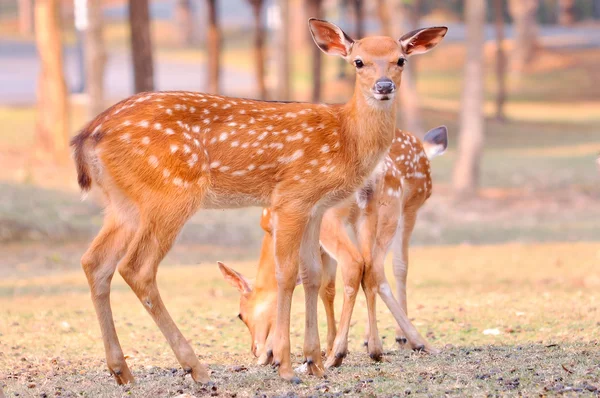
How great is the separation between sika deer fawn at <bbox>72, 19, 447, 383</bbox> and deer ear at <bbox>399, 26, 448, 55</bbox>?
16 centimetres

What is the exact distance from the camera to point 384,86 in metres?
6.47

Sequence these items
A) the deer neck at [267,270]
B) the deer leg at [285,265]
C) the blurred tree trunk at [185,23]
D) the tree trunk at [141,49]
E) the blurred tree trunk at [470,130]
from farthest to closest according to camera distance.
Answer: the blurred tree trunk at [185,23], the blurred tree trunk at [470,130], the tree trunk at [141,49], the deer neck at [267,270], the deer leg at [285,265]

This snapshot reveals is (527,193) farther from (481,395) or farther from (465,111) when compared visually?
(481,395)

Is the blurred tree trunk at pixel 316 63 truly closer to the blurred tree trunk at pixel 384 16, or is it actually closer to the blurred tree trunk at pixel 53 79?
the blurred tree trunk at pixel 384 16

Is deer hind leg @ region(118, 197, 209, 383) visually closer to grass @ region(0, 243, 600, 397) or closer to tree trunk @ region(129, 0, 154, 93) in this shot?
grass @ region(0, 243, 600, 397)

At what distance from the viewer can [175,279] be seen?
12531 mm

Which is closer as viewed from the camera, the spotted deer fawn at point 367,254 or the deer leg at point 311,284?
the deer leg at point 311,284

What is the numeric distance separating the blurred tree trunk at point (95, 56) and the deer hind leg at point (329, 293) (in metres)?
12.1

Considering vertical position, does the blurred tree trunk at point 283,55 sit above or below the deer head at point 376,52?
below

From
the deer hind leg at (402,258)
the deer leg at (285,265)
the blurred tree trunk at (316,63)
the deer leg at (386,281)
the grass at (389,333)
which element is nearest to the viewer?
the grass at (389,333)

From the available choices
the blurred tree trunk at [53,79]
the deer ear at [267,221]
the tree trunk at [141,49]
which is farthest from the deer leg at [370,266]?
the blurred tree trunk at [53,79]

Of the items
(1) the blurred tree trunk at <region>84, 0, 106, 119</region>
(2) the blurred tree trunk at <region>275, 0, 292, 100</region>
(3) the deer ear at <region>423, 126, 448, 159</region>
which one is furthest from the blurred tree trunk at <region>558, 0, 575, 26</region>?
(3) the deer ear at <region>423, 126, 448, 159</region>

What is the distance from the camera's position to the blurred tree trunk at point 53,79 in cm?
2106

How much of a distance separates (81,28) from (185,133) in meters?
23.5
